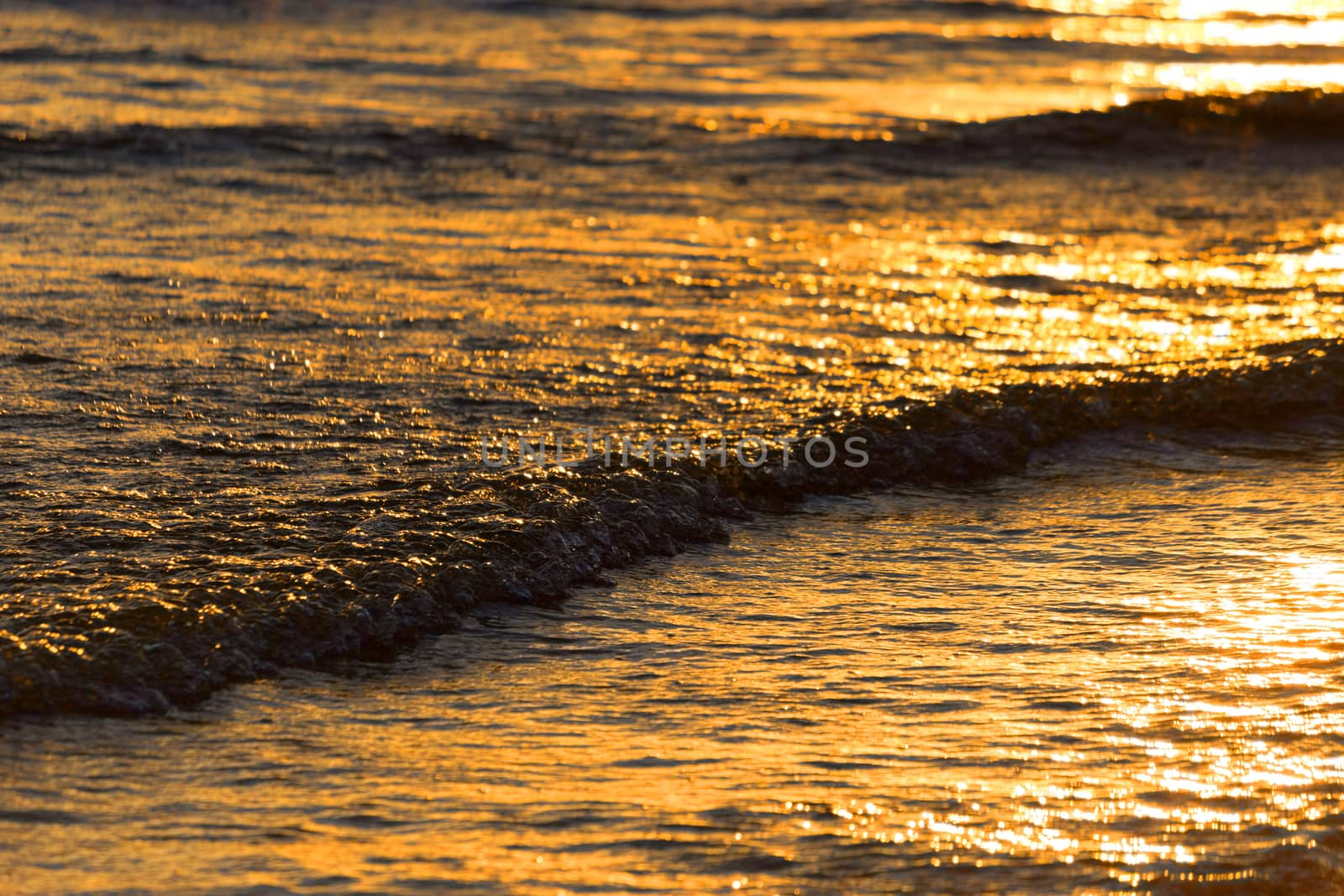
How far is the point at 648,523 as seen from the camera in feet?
16.6

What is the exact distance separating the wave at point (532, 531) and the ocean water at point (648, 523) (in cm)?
2

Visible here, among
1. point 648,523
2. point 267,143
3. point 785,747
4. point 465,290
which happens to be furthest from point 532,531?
point 267,143

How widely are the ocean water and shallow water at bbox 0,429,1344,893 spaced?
A: 0.05 ft

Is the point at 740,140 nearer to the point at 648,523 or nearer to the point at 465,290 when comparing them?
the point at 465,290

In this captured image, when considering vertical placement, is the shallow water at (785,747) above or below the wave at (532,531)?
below

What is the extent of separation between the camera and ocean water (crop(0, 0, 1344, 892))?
3.21 m

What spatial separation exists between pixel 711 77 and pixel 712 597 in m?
13.8

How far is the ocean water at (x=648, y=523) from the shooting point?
321 cm

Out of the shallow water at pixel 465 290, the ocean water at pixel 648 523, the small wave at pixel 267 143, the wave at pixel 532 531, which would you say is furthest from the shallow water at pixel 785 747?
the small wave at pixel 267 143

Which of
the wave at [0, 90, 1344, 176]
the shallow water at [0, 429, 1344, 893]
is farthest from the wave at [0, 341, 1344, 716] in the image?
the wave at [0, 90, 1344, 176]

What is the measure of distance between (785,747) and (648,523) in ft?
5.26

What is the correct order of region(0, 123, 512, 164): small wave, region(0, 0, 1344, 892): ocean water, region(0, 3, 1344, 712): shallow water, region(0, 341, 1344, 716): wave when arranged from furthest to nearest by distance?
region(0, 123, 512, 164): small wave
region(0, 3, 1344, 712): shallow water
region(0, 341, 1344, 716): wave
region(0, 0, 1344, 892): ocean water

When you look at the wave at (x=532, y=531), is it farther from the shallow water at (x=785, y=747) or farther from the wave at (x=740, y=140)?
the wave at (x=740, y=140)

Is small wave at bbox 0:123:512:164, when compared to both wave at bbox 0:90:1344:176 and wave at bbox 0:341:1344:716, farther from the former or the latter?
wave at bbox 0:341:1344:716
